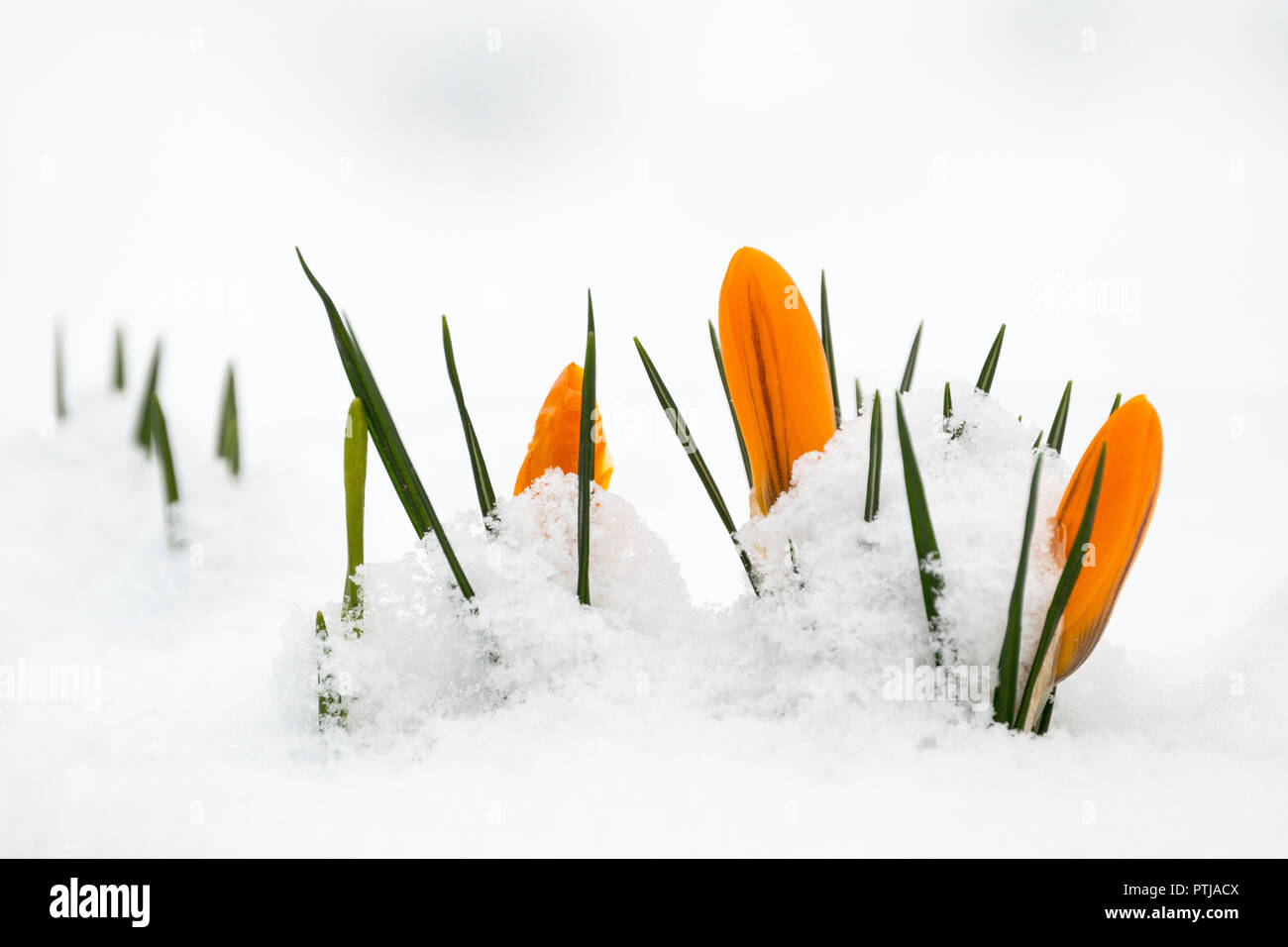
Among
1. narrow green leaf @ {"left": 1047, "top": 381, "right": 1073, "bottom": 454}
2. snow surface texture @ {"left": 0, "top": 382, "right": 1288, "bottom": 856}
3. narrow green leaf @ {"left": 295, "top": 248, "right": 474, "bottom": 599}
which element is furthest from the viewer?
narrow green leaf @ {"left": 1047, "top": 381, "right": 1073, "bottom": 454}

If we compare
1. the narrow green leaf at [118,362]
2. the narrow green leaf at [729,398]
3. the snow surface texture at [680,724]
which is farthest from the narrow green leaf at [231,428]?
the narrow green leaf at [729,398]

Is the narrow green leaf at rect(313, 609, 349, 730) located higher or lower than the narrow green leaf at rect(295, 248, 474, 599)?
lower

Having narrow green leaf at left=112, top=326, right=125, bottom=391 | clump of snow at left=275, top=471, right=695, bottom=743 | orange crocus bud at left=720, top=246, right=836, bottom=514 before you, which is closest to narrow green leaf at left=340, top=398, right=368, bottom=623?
clump of snow at left=275, top=471, right=695, bottom=743

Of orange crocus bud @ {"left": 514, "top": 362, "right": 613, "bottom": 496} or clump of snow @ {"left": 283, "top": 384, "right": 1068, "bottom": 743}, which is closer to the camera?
clump of snow @ {"left": 283, "top": 384, "right": 1068, "bottom": 743}

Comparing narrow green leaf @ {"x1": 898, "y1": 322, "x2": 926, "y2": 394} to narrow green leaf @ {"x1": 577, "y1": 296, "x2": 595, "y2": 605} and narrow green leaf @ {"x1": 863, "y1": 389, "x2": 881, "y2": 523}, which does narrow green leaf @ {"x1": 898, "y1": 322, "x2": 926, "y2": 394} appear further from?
narrow green leaf @ {"x1": 577, "y1": 296, "x2": 595, "y2": 605}

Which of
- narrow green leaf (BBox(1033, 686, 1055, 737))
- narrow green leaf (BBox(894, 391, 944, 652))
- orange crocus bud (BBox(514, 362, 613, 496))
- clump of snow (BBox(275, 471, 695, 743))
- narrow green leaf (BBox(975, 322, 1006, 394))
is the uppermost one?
narrow green leaf (BBox(975, 322, 1006, 394))
